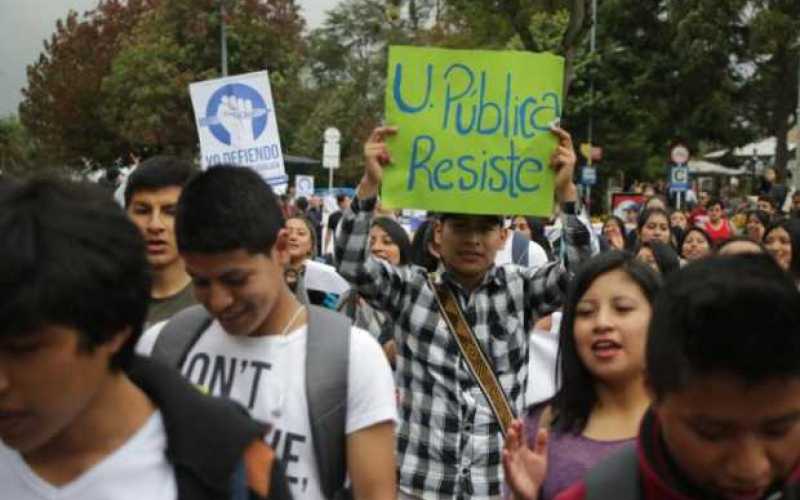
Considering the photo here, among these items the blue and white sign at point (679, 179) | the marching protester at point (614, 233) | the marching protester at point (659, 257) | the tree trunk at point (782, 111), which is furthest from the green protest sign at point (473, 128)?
the tree trunk at point (782, 111)

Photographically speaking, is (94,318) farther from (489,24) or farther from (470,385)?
(489,24)

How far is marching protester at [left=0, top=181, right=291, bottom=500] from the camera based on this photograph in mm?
1865

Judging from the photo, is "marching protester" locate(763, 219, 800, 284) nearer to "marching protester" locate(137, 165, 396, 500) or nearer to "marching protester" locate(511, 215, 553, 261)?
"marching protester" locate(511, 215, 553, 261)

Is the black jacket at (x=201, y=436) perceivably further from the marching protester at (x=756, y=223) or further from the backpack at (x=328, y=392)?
the marching protester at (x=756, y=223)

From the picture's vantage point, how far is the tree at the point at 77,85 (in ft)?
183

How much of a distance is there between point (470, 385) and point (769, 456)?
2450 mm

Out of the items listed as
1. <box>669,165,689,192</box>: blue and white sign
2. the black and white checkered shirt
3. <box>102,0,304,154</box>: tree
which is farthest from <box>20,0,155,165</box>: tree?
the black and white checkered shirt

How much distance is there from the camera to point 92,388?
1.96 m

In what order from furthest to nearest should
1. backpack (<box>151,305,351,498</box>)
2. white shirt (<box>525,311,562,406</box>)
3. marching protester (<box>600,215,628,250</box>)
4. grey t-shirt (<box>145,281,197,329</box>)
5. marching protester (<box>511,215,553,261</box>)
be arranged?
marching protester (<box>600,215,628,250</box>) < marching protester (<box>511,215,553,261</box>) < white shirt (<box>525,311,562,406</box>) < grey t-shirt (<box>145,281,197,329</box>) < backpack (<box>151,305,351,498</box>)

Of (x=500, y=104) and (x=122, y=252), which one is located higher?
(x=500, y=104)

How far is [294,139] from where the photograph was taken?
6300 centimetres

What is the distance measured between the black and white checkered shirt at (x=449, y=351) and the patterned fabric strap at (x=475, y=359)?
2 centimetres

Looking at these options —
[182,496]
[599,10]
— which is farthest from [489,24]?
[182,496]

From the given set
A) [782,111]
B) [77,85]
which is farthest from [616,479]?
[77,85]
